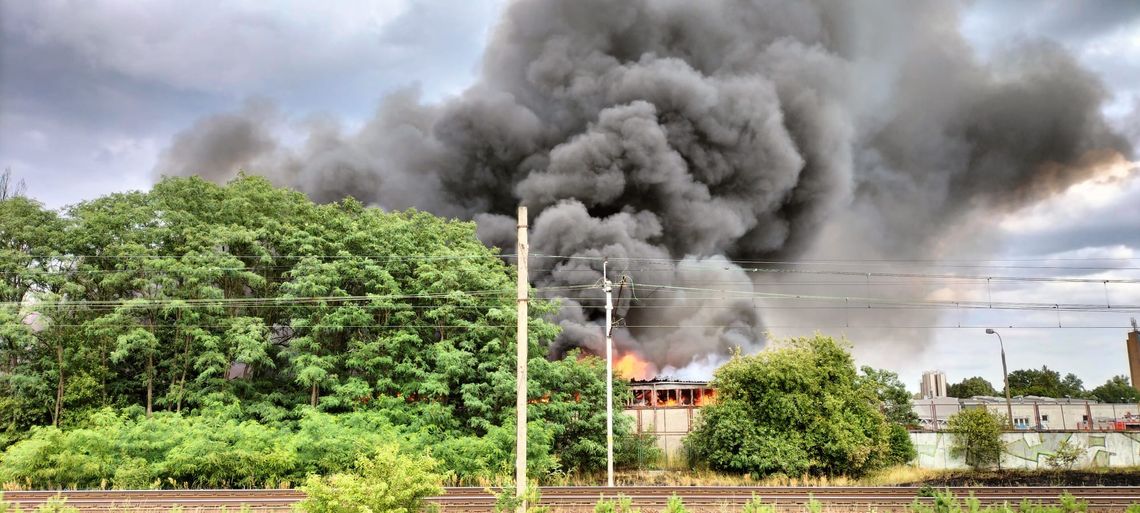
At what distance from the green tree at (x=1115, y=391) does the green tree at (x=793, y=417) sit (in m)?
82.2

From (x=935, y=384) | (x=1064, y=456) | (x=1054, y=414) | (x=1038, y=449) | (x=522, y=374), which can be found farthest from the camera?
(x=935, y=384)

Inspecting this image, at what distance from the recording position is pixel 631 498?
19.4m

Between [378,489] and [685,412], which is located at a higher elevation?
[685,412]

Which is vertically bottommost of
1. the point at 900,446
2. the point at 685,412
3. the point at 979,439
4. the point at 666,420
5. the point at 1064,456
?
the point at 1064,456

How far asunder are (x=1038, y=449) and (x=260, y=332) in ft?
127

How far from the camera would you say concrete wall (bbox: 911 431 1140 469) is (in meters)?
35.8

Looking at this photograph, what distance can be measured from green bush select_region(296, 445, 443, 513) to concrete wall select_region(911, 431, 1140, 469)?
3086 centimetres

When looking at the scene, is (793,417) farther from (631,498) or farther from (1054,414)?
(1054,414)

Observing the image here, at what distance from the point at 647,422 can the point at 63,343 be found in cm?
2777

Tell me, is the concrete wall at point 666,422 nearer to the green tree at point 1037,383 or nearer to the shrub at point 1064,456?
the shrub at point 1064,456

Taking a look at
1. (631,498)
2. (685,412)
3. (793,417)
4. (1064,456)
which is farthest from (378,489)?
(1064,456)

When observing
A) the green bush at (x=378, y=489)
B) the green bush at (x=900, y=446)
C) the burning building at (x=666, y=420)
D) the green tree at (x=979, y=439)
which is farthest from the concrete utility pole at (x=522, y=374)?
the green tree at (x=979, y=439)

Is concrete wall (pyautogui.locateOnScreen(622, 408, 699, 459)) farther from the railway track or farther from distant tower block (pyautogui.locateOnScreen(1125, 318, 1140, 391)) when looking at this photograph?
distant tower block (pyautogui.locateOnScreen(1125, 318, 1140, 391))

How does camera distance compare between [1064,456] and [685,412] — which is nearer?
[1064,456]
